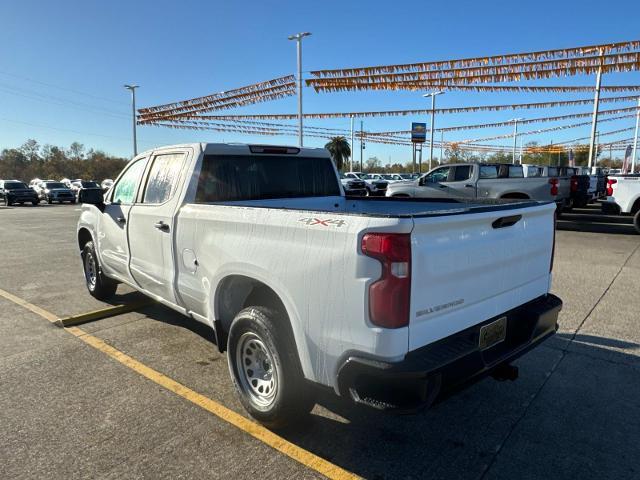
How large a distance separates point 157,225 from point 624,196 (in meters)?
12.6

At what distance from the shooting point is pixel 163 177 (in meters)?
4.23

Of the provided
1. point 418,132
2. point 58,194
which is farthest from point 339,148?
point 58,194

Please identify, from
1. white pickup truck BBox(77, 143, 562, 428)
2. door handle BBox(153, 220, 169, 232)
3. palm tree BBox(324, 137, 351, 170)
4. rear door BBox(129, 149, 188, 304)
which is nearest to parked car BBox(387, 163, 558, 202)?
white pickup truck BBox(77, 143, 562, 428)

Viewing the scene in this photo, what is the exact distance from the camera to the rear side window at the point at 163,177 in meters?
4.04

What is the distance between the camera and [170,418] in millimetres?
3160

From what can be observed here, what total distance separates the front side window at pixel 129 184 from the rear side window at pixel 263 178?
1.16 m

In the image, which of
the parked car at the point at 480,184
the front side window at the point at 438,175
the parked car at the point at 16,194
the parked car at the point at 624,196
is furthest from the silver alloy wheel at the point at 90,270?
the parked car at the point at 16,194

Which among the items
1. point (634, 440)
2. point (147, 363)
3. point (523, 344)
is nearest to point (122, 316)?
point (147, 363)

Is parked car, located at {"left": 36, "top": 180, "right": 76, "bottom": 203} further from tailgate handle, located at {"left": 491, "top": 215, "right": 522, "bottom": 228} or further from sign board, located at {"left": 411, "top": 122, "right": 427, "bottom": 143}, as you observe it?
tailgate handle, located at {"left": 491, "top": 215, "right": 522, "bottom": 228}

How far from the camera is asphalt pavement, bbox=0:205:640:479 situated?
2643mm

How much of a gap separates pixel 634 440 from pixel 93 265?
5866mm

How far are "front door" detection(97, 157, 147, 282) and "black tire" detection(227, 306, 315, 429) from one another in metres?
2.22

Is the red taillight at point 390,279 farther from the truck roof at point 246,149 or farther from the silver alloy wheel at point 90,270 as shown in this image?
the silver alloy wheel at point 90,270

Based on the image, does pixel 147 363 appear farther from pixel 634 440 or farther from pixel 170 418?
pixel 634 440
